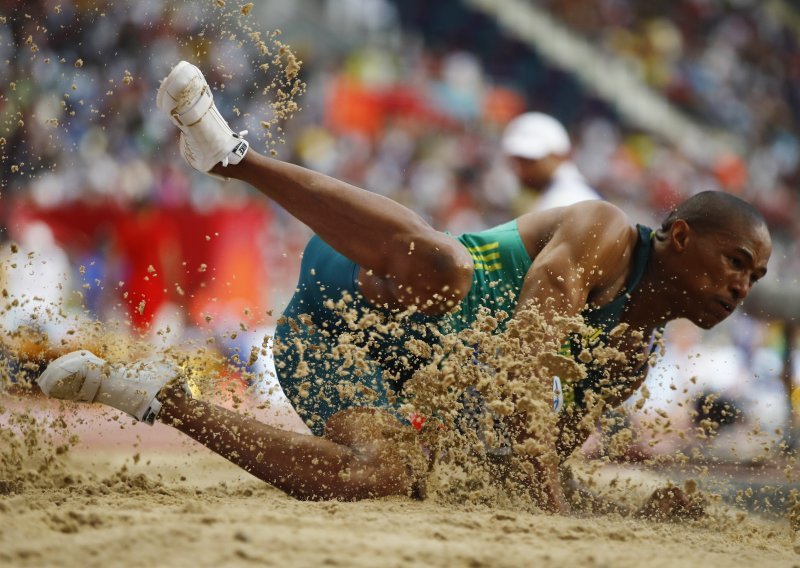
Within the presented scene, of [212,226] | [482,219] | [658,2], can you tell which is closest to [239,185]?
[212,226]

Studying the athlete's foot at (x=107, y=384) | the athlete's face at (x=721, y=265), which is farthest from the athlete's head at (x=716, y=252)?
the athlete's foot at (x=107, y=384)

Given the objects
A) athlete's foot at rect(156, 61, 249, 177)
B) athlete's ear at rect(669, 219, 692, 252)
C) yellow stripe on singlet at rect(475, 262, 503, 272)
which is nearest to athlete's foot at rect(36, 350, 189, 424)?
athlete's foot at rect(156, 61, 249, 177)

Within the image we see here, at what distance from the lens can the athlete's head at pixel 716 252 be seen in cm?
314

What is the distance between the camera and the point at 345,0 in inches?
381

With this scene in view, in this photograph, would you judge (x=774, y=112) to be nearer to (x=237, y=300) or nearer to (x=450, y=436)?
(x=237, y=300)

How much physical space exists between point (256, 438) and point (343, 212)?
2.54 feet

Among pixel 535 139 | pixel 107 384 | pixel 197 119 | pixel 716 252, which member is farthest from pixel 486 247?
pixel 535 139

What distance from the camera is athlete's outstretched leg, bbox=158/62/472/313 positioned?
2879 millimetres

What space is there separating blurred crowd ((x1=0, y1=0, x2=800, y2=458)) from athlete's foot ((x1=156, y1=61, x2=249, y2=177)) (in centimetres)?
93

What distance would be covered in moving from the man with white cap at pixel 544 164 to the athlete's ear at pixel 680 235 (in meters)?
1.90

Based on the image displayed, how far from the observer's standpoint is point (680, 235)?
10.6ft

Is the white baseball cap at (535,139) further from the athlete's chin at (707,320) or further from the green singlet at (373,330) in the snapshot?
the athlete's chin at (707,320)

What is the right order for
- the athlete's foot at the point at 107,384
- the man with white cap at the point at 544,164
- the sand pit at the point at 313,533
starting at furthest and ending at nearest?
1. the man with white cap at the point at 544,164
2. the athlete's foot at the point at 107,384
3. the sand pit at the point at 313,533

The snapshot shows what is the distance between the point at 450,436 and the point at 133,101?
4818mm
